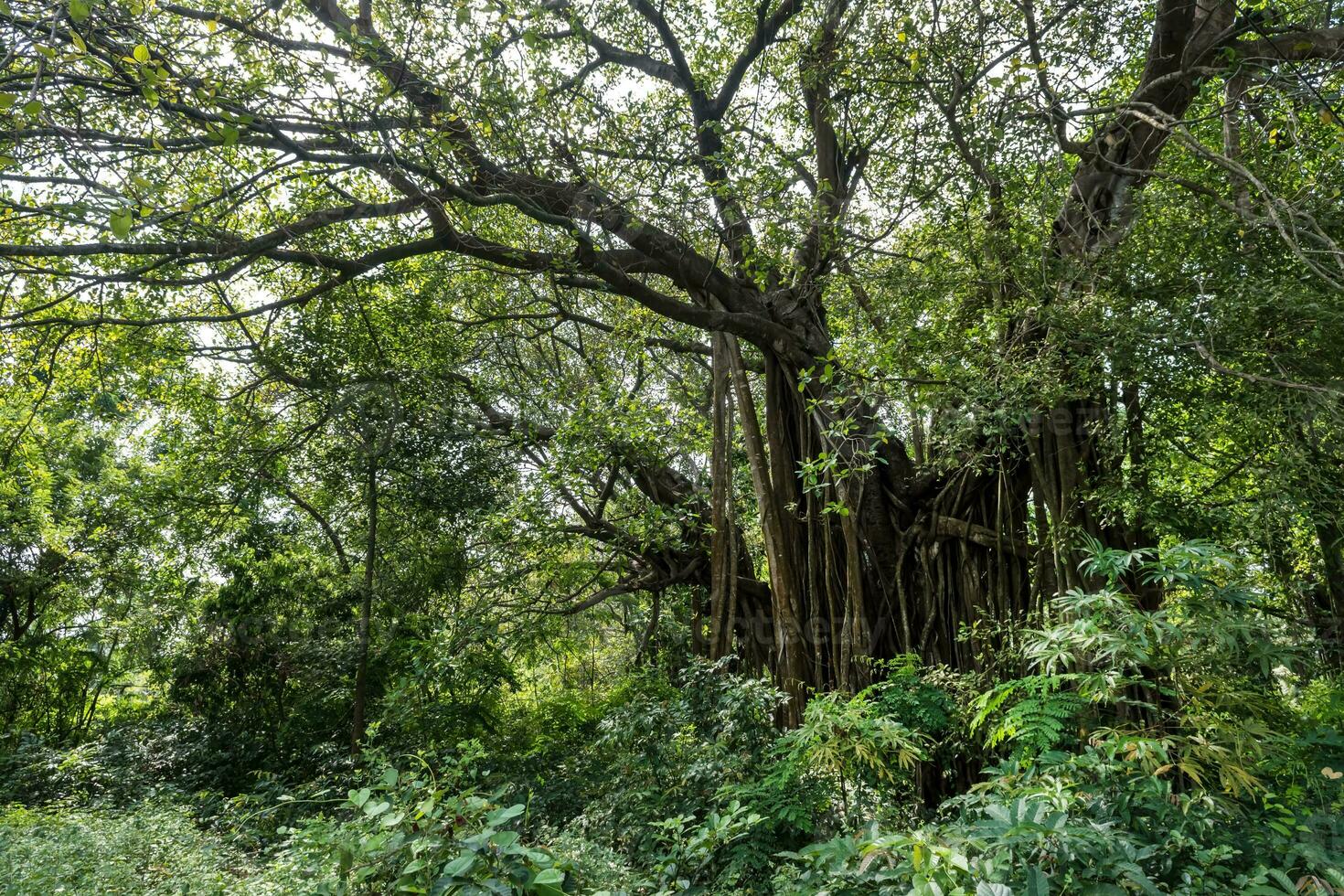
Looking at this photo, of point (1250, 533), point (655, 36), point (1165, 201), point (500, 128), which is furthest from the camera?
point (655, 36)

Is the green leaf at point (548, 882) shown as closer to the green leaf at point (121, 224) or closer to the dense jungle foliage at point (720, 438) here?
the dense jungle foliage at point (720, 438)

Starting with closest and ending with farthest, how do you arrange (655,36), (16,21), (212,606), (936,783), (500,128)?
(16,21) < (500,128) < (936,783) < (655,36) < (212,606)

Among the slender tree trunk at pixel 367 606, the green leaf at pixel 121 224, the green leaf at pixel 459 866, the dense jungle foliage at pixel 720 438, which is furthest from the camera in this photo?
the slender tree trunk at pixel 367 606

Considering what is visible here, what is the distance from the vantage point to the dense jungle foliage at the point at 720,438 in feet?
8.39

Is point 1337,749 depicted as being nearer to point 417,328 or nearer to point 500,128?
point 500,128

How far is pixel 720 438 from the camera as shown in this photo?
5.64m

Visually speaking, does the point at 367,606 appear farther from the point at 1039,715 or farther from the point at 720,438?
the point at 1039,715

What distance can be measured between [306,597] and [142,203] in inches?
199

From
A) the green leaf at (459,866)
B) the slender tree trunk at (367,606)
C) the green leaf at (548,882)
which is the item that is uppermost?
the slender tree trunk at (367,606)

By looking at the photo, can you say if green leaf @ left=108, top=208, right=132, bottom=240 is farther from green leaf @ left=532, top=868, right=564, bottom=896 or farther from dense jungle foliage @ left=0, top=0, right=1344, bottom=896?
green leaf @ left=532, top=868, right=564, bottom=896

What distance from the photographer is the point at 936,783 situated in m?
4.28

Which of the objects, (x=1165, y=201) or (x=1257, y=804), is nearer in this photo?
(x=1257, y=804)

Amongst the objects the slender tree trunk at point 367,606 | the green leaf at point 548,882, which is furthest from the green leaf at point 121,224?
the slender tree trunk at point 367,606

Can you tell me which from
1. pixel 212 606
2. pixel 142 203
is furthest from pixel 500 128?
pixel 212 606
